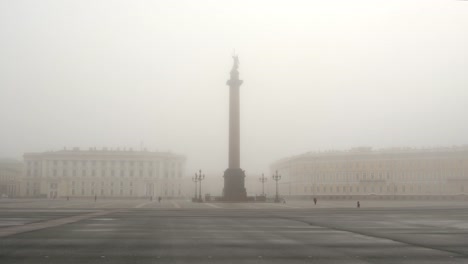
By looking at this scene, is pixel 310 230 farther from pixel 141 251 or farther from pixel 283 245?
pixel 141 251

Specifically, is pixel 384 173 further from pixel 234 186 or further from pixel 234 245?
pixel 234 245

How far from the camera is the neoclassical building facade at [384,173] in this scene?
429 ft

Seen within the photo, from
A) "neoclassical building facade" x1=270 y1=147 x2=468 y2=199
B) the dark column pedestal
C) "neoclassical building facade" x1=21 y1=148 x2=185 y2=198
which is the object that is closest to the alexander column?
the dark column pedestal

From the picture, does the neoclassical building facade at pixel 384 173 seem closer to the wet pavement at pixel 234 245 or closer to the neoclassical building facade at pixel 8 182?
the neoclassical building facade at pixel 8 182

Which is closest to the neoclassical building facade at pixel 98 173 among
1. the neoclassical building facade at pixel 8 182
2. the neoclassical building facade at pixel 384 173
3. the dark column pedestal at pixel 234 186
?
the neoclassical building facade at pixel 8 182

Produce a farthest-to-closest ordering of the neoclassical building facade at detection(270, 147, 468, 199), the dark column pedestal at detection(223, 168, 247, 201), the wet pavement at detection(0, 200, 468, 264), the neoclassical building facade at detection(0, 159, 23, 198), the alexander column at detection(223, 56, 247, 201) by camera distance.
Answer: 1. the neoclassical building facade at detection(0, 159, 23, 198)
2. the neoclassical building facade at detection(270, 147, 468, 199)
3. the alexander column at detection(223, 56, 247, 201)
4. the dark column pedestal at detection(223, 168, 247, 201)
5. the wet pavement at detection(0, 200, 468, 264)

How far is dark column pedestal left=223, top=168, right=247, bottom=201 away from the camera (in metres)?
82.5

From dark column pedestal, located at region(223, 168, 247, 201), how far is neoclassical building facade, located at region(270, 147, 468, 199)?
55.7m

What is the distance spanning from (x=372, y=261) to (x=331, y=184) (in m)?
137

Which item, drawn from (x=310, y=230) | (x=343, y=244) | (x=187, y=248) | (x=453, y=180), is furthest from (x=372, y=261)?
(x=453, y=180)

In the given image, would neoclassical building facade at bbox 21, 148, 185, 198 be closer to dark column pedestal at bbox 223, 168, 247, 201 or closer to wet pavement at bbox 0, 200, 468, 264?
dark column pedestal at bbox 223, 168, 247, 201

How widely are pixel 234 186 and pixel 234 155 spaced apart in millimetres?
4862

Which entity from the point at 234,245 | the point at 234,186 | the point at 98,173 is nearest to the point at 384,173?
the point at 234,186

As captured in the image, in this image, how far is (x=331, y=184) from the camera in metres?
151
